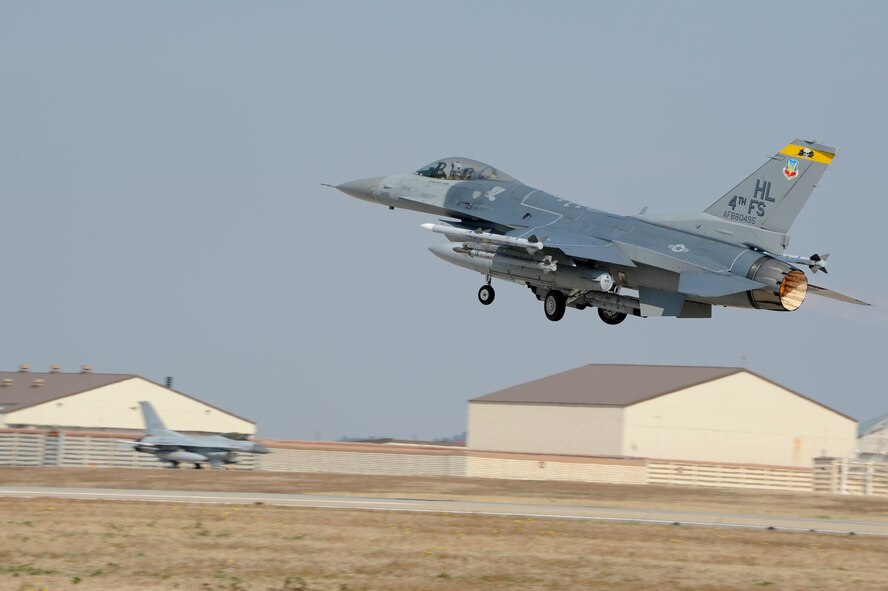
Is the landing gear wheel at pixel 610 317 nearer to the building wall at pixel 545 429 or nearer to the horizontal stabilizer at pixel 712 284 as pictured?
the horizontal stabilizer at pixel 712 284

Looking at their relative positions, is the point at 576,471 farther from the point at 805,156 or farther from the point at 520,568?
the point at 520,568

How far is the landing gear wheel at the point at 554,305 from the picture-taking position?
109 ft

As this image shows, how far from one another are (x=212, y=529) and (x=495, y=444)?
39626mm

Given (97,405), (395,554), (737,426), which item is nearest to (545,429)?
(737,426)

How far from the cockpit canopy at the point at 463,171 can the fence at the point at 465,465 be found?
22.1 m

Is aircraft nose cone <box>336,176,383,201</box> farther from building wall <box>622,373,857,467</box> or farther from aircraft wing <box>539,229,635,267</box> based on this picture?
building wall <box>622,373,857,467</box>

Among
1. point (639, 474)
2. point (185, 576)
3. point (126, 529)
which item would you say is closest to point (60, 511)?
point (126, 529)

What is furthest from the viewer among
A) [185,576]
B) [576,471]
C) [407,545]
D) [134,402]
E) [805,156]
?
[134,402]

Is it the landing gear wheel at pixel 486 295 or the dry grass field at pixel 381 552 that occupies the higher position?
the landing gear wheel at pixel 486 295

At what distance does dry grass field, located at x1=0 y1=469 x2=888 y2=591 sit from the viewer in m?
21.2

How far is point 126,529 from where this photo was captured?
86.9 ft

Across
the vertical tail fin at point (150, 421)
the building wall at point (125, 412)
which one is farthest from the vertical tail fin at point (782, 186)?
the building wall at point (125, 412)

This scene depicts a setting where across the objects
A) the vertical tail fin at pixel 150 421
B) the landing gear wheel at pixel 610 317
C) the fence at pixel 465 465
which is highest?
the landing gear wheel at pixel 610 317

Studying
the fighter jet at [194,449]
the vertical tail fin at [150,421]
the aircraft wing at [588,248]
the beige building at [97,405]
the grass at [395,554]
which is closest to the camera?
the grass at [395,554]
